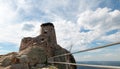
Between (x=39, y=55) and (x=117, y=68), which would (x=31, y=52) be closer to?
(x=39, y=55)

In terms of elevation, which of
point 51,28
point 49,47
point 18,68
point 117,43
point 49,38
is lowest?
point 18,68

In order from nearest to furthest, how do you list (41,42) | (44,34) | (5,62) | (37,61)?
(5,62) < (37,61) < (41,42) < (44,34)

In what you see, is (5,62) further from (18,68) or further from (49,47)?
(49,47)

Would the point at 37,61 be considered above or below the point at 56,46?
below

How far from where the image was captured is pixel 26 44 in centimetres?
2044

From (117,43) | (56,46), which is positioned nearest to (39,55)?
(117,43)

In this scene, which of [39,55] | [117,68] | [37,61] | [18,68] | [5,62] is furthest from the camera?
[39,55]

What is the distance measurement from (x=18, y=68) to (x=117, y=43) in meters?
6.20

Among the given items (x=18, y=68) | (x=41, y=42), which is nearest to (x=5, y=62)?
(x=18, y=68)

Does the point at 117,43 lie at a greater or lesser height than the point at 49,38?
lesser

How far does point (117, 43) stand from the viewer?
2.27m

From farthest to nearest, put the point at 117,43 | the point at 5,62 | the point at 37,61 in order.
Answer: the point at 37,61 → the point at 5,62 → the point at 117,43

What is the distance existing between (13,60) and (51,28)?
1481 cm

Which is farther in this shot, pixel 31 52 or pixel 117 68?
pixel 31 52
